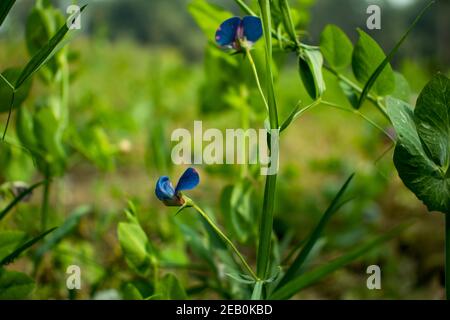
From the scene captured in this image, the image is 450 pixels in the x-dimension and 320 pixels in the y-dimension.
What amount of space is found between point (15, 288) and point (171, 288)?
0.66 ft

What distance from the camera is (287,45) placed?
27.6 inches

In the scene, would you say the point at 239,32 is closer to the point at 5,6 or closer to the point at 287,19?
the point at 287,19

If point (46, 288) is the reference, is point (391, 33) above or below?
above

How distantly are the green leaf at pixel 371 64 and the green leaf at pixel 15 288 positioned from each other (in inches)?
19.6

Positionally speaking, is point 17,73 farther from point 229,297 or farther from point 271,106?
point 229,297

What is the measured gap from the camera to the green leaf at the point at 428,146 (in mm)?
631

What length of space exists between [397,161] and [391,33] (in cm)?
958

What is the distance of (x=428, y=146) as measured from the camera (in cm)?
63

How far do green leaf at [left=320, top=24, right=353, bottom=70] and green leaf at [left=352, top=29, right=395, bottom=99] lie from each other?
0.02 meters
